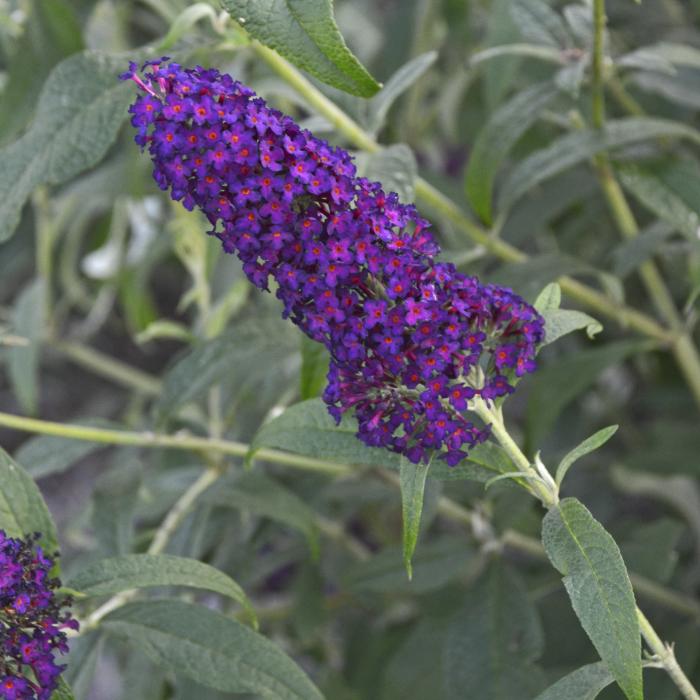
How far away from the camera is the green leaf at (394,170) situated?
103 cm

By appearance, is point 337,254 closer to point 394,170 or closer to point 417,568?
point 394,170

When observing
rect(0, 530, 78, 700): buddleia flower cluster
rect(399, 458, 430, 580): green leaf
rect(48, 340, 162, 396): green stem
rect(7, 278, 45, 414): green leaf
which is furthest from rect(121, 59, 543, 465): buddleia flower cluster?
rect(48, 340, 162, 396): green stem

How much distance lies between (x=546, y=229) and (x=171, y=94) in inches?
46.6

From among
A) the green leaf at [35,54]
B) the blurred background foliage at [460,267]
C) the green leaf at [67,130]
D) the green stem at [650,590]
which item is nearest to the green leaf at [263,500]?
the blurred background foliage at [460,267]

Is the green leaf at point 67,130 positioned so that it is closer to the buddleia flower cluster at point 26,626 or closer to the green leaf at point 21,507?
the green leaf at point 21,507

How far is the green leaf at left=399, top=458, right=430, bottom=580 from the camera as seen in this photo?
0.78 m

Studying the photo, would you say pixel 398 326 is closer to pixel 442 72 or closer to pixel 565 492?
pixel 565 492

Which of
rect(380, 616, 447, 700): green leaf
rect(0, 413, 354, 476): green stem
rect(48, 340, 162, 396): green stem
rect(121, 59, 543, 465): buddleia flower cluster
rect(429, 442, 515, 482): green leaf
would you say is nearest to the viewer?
rect(121, 59, 543, 465): buddleia flower cluster

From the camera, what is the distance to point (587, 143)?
1.22m

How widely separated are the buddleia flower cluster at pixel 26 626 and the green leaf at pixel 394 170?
0.43 metres

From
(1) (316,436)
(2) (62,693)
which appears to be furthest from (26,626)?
(1) (316,436)

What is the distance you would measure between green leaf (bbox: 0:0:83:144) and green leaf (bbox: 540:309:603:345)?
0.75 meters

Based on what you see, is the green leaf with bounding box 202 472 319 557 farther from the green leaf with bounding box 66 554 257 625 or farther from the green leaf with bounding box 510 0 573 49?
the green leaf with bounding box 510 0 573 49

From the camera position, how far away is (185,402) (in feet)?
4.02
